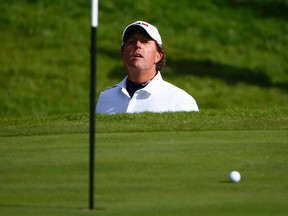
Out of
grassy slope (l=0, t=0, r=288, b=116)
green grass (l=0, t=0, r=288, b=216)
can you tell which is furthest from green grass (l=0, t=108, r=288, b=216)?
grassy slope (l=0, t=0, r=288, b=116)

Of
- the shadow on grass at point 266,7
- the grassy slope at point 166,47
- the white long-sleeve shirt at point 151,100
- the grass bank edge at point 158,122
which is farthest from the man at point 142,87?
the shadow on grass at point 266,7

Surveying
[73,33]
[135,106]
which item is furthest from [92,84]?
[73,33]

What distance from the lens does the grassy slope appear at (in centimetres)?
2448

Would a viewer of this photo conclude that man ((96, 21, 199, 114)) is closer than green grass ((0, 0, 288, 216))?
No

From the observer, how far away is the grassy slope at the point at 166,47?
80.3ft

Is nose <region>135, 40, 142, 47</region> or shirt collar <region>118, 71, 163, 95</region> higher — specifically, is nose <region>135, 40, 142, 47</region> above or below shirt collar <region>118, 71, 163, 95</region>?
above

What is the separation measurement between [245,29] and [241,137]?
19.5 metres

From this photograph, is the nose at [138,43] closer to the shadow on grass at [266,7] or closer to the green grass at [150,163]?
the green grass at [150,163]

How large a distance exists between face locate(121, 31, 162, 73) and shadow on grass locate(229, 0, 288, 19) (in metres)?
17.7

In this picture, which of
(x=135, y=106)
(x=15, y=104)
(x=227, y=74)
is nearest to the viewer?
(x=135, y=106)

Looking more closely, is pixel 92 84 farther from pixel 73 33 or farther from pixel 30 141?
pixel 73 33

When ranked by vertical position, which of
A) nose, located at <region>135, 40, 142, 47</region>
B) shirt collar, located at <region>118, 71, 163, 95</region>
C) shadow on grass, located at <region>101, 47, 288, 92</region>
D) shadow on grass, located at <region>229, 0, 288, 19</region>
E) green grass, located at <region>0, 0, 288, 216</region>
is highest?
nose, located at <region>135, 40, 142, 47</region>

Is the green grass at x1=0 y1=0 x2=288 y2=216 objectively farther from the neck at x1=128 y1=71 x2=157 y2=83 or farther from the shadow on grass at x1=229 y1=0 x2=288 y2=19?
the shadow on grass at x1=229 y1=0 x2=288 y2=19

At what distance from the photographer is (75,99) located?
24.4 metres
